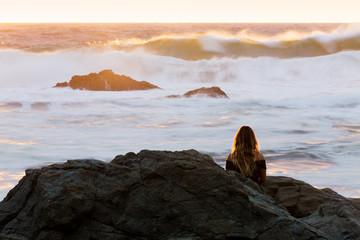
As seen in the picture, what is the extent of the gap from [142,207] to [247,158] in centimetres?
141

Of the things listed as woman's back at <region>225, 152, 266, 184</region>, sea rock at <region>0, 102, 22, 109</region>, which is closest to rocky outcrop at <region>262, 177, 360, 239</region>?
woman's back at <region>225, 152, 266, 184</region>

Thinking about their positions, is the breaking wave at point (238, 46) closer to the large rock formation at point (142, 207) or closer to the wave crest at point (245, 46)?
the wave crest at point (245, 46)

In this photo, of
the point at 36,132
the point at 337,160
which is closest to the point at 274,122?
the point at 337,160

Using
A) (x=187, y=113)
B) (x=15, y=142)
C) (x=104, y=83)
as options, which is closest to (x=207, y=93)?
(x=187, y=113)

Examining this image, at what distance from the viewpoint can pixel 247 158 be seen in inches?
161

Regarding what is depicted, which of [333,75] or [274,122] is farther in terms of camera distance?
[333,75]

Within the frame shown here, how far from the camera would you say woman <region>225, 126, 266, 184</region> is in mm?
4062

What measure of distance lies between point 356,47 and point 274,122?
81.1 ft

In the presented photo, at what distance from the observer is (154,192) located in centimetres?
299

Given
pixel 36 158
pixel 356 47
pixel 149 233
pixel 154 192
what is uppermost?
pixel 356 47

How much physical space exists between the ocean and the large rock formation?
121 inches

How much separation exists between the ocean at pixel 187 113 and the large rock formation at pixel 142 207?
306cm

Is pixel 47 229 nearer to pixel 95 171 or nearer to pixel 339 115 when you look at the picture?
pixel 95 171

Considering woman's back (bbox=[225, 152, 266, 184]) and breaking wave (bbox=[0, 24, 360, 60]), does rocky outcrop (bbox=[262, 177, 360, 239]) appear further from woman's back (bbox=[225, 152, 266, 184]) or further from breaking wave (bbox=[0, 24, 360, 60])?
breaking wave (bbox=[0, 24, 360, 60])
